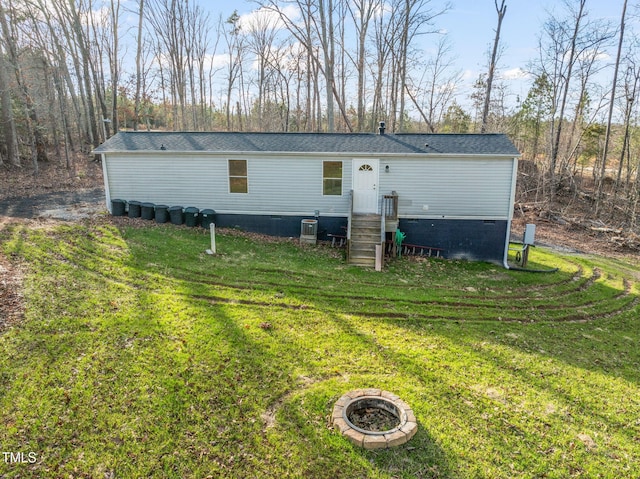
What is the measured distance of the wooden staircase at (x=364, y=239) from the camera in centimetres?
1204

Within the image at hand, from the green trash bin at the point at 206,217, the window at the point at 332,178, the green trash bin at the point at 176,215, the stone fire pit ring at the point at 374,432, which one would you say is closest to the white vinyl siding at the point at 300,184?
the window at the point at 332,178

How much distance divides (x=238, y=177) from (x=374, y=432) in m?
10.8

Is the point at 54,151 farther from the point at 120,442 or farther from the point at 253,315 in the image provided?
the point at 120,442

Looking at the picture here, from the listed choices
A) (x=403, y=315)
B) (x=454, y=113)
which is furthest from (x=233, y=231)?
(x=454, y=113)

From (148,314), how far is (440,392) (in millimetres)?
5119

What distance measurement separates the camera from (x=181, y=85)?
2894cm

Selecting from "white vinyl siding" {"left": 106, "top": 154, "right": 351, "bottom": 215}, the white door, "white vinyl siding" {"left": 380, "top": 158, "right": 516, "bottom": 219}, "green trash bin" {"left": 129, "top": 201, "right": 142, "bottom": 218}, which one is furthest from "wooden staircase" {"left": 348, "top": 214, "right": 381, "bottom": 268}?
"green trash bin" {"left": 129, "top": 201, "right": 142, "bottom": 218}

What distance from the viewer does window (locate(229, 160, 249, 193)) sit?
538 inches

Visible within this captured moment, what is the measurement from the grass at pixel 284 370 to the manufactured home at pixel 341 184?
3474 mm

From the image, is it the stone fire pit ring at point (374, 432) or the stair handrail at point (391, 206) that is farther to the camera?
the stair handrail at point (391, 206)

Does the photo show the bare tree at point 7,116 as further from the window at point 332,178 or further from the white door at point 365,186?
the white door at point 365,186

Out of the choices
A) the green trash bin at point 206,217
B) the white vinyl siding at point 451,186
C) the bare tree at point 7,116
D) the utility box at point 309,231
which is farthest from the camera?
the bare tree at point 7,116

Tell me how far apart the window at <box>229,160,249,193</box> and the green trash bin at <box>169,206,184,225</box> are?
75.5 inches

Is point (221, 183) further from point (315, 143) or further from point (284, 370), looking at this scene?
point (284, 370)
